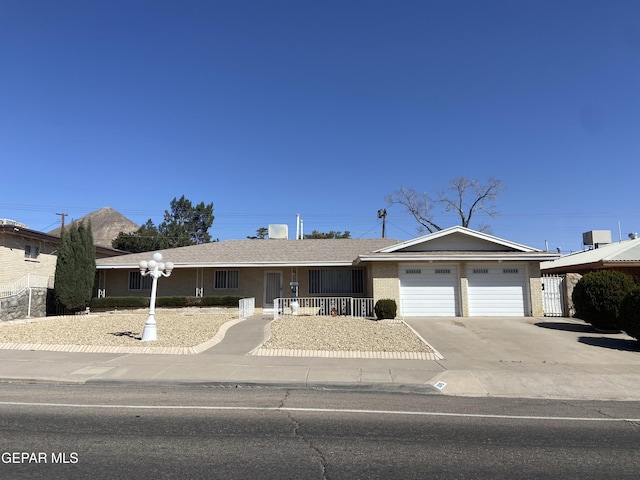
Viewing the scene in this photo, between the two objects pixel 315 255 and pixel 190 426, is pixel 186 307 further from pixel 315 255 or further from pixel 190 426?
pixel 190 426

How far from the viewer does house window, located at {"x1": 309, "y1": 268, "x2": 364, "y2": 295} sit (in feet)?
74.0

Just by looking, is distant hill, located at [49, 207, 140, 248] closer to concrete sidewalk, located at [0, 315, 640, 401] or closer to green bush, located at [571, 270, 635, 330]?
concrete sidewalk, located at [0, 315, 640, 401]

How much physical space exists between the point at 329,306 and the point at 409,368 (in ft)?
37.5

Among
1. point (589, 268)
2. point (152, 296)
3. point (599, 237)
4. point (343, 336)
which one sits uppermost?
point (599, 237)

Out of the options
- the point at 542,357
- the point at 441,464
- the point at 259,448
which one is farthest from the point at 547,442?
the point at 542,357

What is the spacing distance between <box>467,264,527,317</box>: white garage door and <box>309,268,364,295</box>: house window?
575 centimetres

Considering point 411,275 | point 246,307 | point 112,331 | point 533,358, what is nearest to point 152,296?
point 112,331

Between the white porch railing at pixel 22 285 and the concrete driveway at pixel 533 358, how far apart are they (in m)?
18.9

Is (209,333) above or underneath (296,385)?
above

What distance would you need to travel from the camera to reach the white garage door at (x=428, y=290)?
19281 millimetres

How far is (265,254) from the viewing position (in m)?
23.8

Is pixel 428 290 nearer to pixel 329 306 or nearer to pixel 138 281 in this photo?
pixel 329 306

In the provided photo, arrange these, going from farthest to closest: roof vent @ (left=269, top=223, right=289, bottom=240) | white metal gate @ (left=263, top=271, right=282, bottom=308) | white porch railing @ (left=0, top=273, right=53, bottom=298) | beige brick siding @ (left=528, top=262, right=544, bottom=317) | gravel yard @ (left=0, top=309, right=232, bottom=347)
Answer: roof vent @ (left=269, top=223, right=289, bottom=240), white metal gate @ (left=263, top=271, right=282, bottom=308), white porch railing @ (left=0, top=273, right=53, bottom=298), beige brick siding @ (left=528, top=262, right=544, bottom=317), gravel yard @ (left=0, top=309, right=232, bottom=347)

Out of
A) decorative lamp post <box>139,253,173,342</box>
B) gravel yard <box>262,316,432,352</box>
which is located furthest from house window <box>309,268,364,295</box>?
decorative lamp post <box>139,253,173,342</box>
